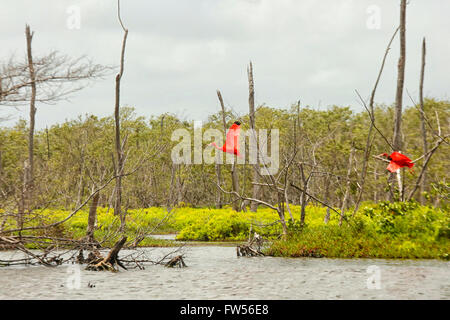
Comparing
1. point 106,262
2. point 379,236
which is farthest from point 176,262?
point 379,236

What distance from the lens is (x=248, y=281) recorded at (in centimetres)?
1009

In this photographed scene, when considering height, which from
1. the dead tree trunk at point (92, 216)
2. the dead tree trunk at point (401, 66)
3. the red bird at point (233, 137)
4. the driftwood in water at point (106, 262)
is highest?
the dead tree trunk at point (401, 66)

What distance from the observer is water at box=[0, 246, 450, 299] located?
8.73 m

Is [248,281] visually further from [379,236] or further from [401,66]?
[401,66]

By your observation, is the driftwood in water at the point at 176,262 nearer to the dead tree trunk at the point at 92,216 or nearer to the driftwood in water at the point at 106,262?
the driftwood in water at the point at 106,262

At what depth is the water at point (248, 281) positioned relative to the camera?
873 centimetres

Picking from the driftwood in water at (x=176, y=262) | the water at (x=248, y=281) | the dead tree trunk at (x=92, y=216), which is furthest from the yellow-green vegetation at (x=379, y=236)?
the driftwood in water at (x=176, y=262)

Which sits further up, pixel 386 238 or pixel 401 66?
pixel 401 66

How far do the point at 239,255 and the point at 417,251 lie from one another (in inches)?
176

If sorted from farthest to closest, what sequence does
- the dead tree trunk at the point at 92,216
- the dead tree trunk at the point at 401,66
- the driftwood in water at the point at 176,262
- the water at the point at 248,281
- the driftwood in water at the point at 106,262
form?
the dead tree trunk at the point at 401,66
the dead tree trunk at the point at 92,216
the driftwood in water at the point at 176,262
the driftwood in water at the point at 106,262
the water at the point at 248,281

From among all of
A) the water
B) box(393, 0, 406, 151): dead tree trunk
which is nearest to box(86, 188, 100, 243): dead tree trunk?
the water

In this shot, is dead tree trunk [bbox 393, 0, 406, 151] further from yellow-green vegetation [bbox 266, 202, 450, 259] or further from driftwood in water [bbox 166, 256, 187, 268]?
driftwood in water [bbox 166, 256, 187, 268]

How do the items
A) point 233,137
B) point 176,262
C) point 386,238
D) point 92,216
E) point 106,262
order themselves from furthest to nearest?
1. point 233,137
2. point 92,216
3. point 386,238
4. point 176,262
5. point 106,262

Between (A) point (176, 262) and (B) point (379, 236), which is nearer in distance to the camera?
(A) point (176, 262)
